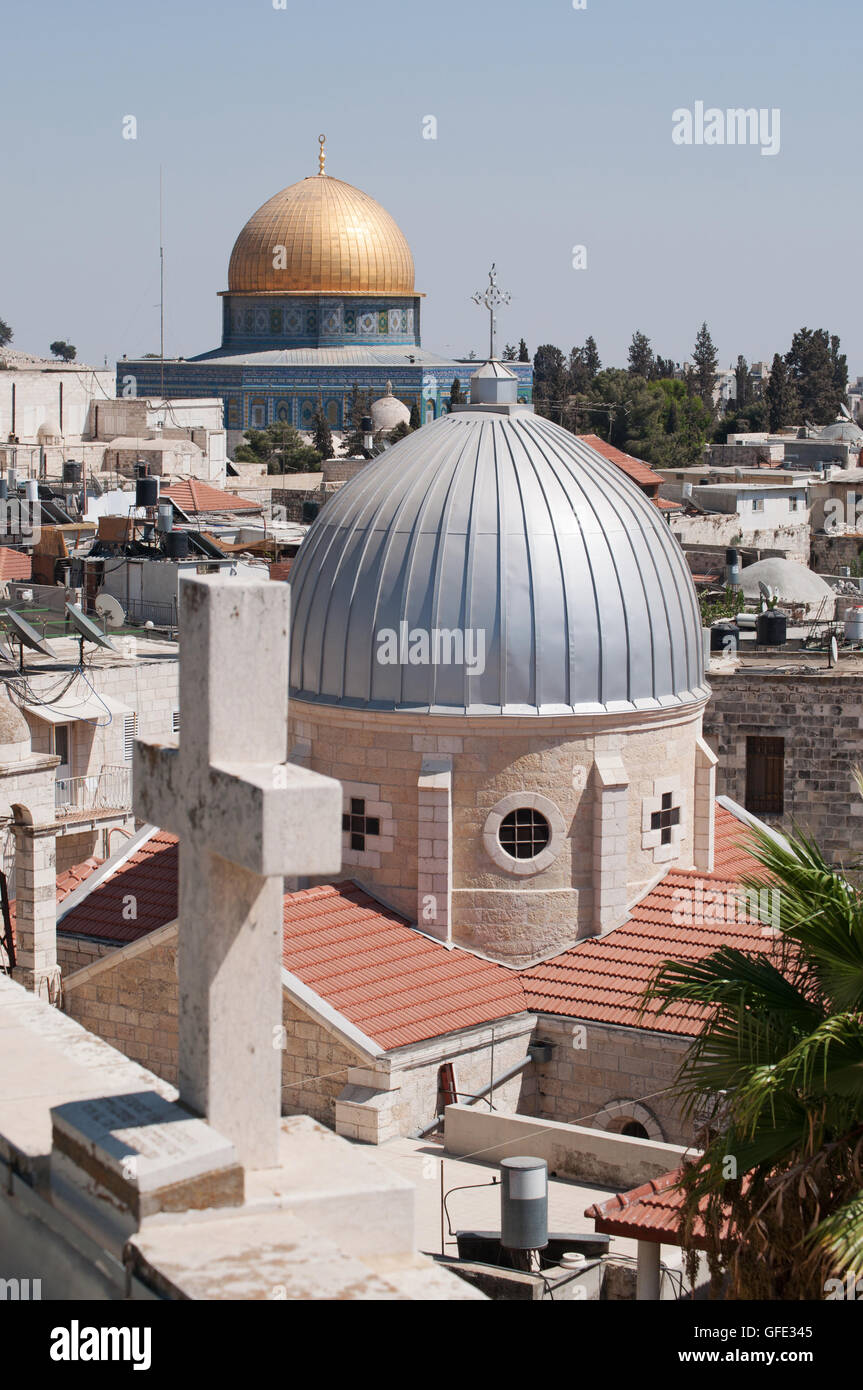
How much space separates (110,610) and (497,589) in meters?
14.8

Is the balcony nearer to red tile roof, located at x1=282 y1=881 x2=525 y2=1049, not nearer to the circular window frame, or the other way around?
red tile roof, located at x1=282 y1=881 x2=525 y2=1049

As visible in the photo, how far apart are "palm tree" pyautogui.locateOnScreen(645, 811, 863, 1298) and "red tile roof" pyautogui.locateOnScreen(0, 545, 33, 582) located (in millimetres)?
32950

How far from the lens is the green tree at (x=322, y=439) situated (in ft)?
293

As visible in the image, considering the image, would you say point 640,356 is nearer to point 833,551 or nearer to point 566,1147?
point 833,551

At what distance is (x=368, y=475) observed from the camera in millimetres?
21562

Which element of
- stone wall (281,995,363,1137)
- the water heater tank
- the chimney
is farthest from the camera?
the chimney

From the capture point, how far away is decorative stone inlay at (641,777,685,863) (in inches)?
810

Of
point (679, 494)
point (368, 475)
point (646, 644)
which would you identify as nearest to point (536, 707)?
point (646, 644)

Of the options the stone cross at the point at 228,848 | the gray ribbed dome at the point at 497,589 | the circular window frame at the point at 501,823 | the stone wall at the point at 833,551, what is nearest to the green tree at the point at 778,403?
the stone wall at the point at 833,551

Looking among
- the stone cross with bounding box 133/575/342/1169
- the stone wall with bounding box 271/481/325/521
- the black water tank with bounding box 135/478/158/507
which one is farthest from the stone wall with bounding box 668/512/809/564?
the stone cross with bounding box 133/575/342/1169

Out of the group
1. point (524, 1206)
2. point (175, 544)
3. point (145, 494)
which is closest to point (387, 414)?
point (145, 494)

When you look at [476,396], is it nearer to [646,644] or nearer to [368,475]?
[368,475]

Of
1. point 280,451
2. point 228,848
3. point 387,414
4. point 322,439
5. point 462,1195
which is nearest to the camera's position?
point 228,848

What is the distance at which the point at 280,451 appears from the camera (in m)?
88.2
